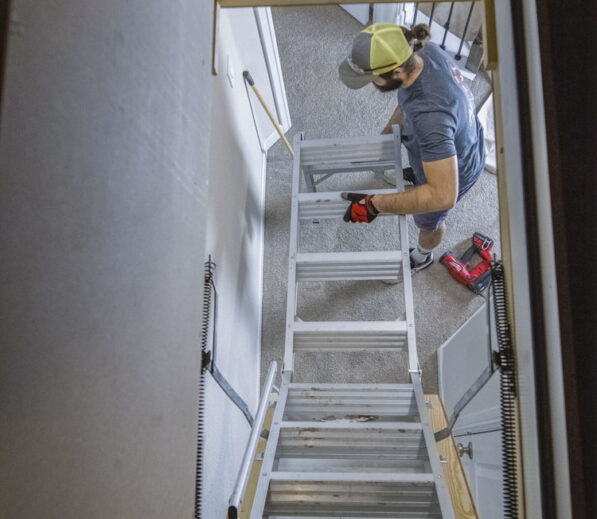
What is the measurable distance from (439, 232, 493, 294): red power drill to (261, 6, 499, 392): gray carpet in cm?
5

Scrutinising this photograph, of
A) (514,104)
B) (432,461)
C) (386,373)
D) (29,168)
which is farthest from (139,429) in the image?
(386,373)

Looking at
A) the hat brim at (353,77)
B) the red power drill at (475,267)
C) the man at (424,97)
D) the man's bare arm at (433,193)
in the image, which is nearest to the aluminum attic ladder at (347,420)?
the man's bare arm at (433,193)

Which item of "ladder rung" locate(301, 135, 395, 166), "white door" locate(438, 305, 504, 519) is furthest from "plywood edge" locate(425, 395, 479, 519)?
"ladder rung" locate(301, 135, 395, 166)

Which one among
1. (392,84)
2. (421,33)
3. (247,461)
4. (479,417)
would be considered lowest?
(247,461)

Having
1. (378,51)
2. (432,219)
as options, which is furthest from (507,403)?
(432,219)

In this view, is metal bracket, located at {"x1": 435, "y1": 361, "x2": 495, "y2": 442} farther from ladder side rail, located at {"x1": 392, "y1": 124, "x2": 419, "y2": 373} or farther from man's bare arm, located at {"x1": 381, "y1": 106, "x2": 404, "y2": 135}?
man's bare arm, located at {"x1": 381, "y1": 106, "x2": 404, "y2": 135}

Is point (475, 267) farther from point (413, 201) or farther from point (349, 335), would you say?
point (349, 335)

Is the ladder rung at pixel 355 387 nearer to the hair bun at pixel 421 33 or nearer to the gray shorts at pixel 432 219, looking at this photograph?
the gray shorts at pixel 432 219

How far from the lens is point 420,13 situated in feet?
11.0

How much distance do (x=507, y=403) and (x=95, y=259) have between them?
2.59 ft

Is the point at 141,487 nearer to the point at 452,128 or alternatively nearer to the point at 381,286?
the point at 452,128

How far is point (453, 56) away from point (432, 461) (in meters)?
2.56

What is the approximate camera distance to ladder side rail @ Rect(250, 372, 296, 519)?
1.53 m

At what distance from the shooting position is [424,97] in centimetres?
203
